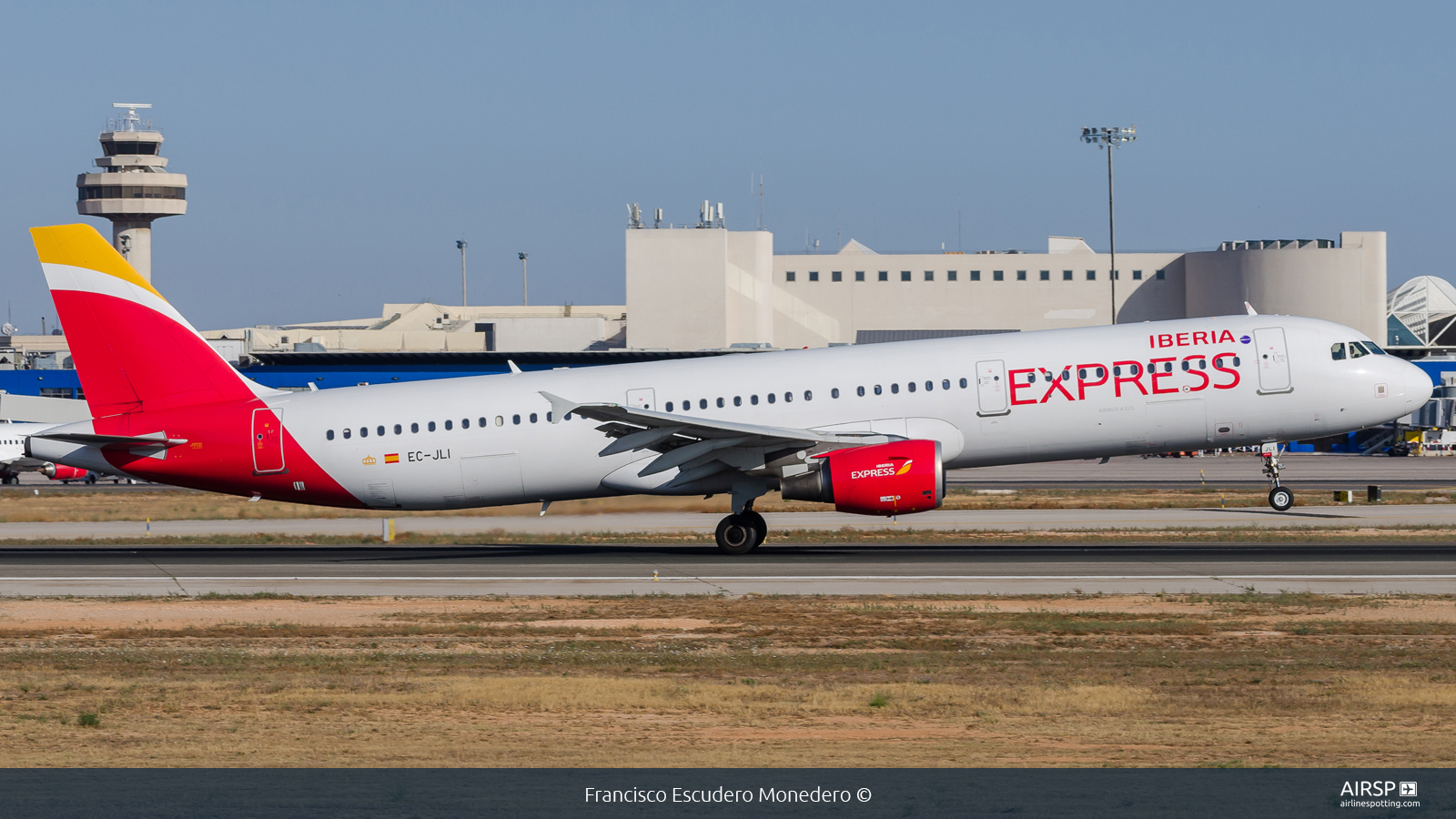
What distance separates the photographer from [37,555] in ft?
108

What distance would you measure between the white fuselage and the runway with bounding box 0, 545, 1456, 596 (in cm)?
203

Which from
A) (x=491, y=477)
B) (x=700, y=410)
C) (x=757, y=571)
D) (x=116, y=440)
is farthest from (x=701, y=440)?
(x=116, y=440)

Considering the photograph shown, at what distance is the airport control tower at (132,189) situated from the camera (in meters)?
155

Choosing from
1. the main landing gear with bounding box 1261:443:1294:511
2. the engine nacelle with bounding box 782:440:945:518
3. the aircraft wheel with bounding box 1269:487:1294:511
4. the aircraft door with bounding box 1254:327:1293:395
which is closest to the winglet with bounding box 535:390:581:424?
the engine nacelle with bounding box 782:440:945:518

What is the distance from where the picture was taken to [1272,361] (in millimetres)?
29828

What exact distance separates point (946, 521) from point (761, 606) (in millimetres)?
18203

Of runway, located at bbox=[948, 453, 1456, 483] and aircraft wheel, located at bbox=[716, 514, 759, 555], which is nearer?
aircraft wheel, located at bbox=[716, 514, 759, 555]

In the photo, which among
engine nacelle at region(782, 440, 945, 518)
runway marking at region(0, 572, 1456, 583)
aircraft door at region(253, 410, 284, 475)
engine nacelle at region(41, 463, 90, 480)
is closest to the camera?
runway marking at region(0, 572, 1456, 583)

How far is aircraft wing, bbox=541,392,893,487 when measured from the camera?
28391 millimetres

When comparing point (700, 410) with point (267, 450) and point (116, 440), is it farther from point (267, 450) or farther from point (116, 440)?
point (116, 440)

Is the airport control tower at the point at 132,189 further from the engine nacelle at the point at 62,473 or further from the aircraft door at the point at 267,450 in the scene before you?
the aircraft door at the point at 267,450

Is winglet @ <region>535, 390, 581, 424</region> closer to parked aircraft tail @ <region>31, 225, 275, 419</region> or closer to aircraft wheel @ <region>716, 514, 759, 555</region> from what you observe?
aircraft wheel @ <region>716, 514, 759, 555</region>
